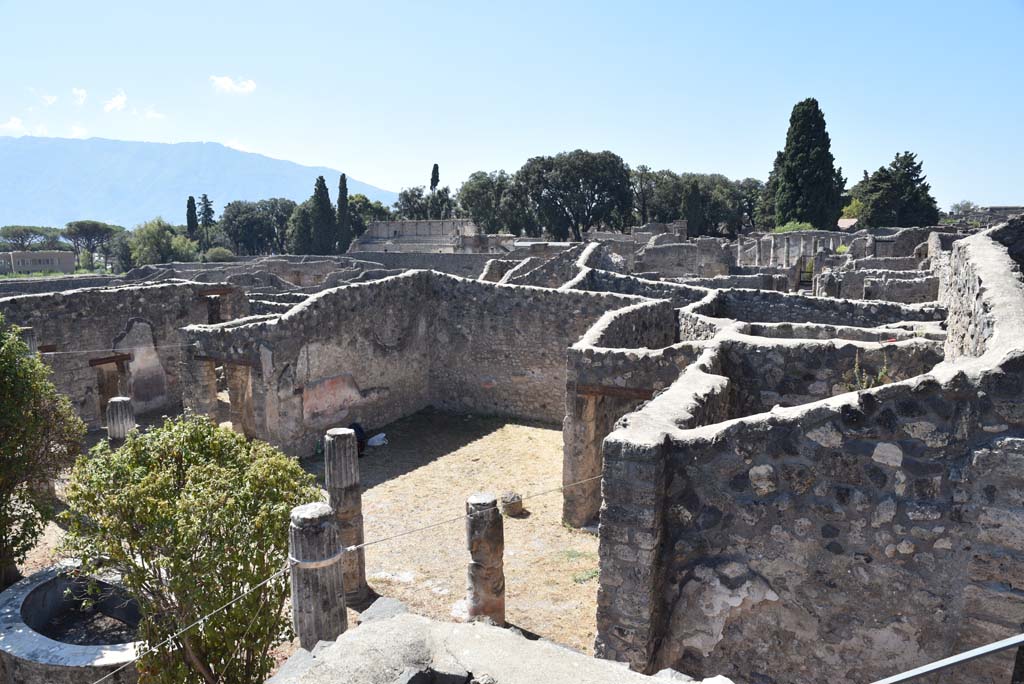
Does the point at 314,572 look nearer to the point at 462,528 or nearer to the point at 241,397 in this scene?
the point at 462,528

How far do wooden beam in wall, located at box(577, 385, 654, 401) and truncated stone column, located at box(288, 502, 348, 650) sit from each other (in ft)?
15.2

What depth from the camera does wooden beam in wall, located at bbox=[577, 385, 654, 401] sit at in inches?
381

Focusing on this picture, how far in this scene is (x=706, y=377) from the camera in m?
7.02

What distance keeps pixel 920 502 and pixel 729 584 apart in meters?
1.41

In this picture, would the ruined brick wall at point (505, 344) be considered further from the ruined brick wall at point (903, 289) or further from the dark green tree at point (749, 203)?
the dark green tree at point (749, 203)

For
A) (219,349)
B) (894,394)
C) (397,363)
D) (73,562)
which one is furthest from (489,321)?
(894,394)

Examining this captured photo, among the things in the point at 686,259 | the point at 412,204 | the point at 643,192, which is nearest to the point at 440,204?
the point at 412,204

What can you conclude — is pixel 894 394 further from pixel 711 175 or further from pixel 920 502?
pixel 711 175

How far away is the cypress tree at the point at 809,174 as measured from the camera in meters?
54.6

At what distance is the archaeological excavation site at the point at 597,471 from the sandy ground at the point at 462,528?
0.06m

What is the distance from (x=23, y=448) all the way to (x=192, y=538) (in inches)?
183

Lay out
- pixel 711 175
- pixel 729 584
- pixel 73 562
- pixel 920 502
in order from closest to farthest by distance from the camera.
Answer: pixel 920 502, pixel 729 584, pixel 73 562, pixel 711 175

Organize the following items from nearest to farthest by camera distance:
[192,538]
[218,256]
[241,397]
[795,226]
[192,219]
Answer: [192,538]
[241,397]
[795,226]
[218,256]
[192,219]

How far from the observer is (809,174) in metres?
54.7
